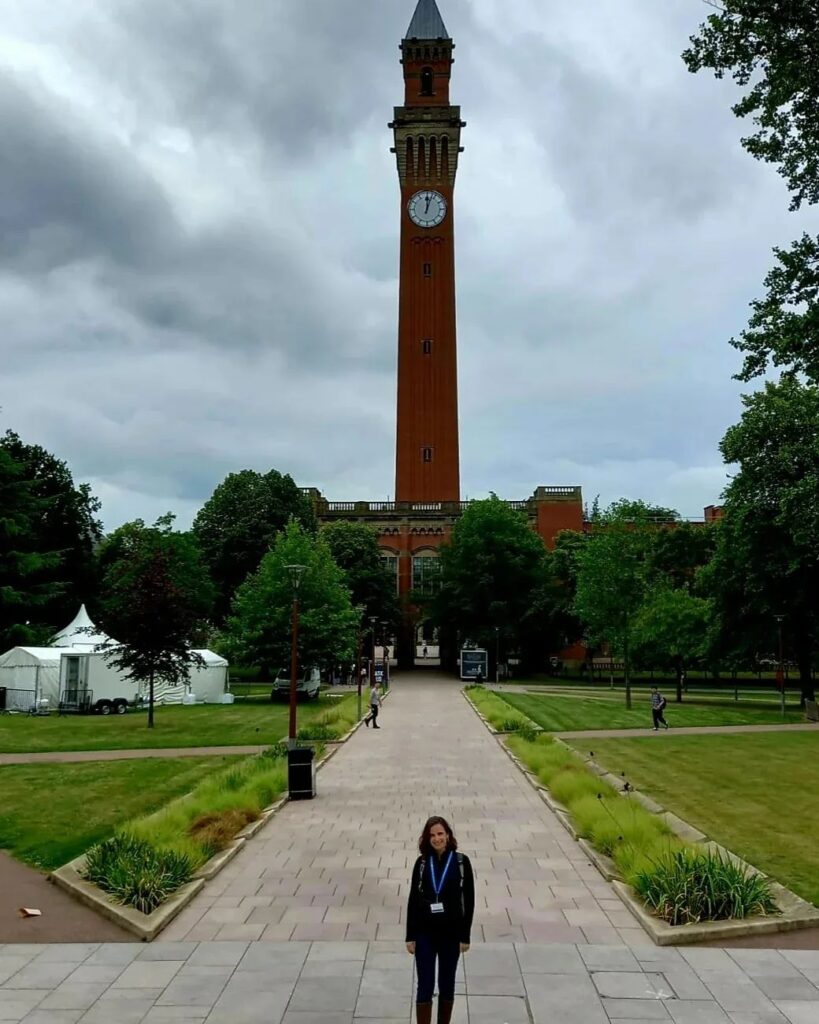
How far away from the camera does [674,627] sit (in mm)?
41750

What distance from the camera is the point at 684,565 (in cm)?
5903

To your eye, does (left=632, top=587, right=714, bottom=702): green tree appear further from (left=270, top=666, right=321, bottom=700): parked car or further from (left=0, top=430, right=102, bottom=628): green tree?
(left=0, top=430, right=102, bottom=628): green tree

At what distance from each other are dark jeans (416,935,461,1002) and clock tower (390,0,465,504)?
213 feet

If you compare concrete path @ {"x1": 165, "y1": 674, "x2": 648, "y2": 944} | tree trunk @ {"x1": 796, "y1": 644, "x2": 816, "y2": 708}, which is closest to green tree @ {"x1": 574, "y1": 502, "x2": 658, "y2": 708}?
tree trunk @ {"x1": 796, "y1": 644, "x2": 816, "y2": 708}

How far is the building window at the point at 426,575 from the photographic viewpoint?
216ft

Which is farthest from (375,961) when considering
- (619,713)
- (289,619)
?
(289,619)

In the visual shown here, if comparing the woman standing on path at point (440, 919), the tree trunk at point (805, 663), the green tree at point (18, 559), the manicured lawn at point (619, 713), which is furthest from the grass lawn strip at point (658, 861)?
the green tree at point (18, 559)

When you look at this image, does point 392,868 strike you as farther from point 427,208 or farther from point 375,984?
point 427,208

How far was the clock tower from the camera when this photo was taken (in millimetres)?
70000

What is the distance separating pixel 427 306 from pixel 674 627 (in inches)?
1530

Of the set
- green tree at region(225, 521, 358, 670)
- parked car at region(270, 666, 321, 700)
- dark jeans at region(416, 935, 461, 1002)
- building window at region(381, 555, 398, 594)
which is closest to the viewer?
dark jeans at region(416, 935, 461, 1002)

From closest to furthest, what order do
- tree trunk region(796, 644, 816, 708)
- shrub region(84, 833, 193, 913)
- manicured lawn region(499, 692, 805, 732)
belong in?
1. shrub region(84, 833, 193, 913)
2. manicured lawn region(499, 692, 805, 732)
3. tree trunk region(796, 644, 816, 708)

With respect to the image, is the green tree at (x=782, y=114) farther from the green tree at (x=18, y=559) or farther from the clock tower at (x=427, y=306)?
the clock tower at (x=427, y=306)

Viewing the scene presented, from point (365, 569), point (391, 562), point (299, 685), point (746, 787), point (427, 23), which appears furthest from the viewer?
point (427, 23)
